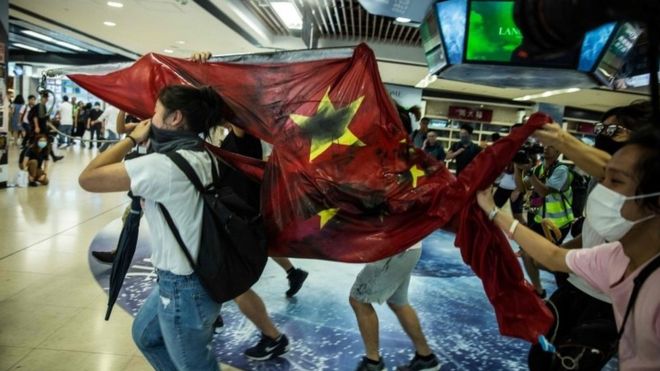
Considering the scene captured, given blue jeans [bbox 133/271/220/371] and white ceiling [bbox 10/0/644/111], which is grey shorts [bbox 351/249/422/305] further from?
white ceiling [bbox 10/0/644/111]

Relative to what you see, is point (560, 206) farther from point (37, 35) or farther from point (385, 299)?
point (37, 35)

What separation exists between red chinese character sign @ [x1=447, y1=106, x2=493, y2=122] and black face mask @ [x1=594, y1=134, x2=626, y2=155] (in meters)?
13.4

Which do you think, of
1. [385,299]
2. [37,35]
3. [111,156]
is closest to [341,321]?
[385,299]

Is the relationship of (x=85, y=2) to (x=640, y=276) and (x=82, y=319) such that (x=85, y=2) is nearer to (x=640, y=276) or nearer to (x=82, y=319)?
(x=82, y=319)

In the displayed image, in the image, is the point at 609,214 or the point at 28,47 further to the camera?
the point at 28,47

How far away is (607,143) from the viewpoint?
5.95 ft

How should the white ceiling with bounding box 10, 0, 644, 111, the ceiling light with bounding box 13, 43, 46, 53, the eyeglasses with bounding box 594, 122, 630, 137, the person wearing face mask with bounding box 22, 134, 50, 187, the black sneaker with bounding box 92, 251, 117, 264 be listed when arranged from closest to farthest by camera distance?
the eyeglasses with bounding box 594, 122, 630, 137, the black sneaker with bounding box 92, 251, 117, 264, the person wearing face mask with bounding box 22, 134, 50, 187, the white ceiling with bounding box 10, 0, 644, 111, the ceiling light with bounding box 13, 43, 46, 53

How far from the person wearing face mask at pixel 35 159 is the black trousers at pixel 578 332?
278 inches

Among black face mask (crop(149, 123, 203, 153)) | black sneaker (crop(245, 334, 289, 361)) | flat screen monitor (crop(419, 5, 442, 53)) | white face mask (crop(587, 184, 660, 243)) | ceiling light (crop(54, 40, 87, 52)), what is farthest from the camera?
ceiling light (crop(54, 40, 87, 52))

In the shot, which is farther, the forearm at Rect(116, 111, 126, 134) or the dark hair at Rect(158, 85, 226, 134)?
the forearm at Rect(116, 111, 126, 134)

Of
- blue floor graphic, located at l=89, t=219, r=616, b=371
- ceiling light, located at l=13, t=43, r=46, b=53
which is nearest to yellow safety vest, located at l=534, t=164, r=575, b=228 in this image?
blue floor graphic, located at l=89, t=219, r=616, b=371

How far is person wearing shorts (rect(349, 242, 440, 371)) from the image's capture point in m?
2.14

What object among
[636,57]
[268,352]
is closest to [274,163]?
[268,352]

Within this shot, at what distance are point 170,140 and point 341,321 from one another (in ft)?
6.49
